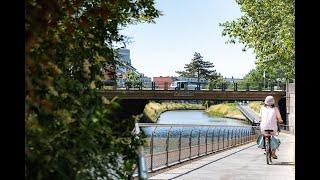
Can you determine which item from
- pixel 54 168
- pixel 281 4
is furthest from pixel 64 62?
pixel 281 4

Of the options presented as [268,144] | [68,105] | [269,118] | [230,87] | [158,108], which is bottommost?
[158,108]

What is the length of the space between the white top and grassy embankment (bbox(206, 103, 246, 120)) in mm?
63573

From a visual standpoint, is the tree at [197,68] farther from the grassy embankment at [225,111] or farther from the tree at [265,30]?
the tree at [265,30]

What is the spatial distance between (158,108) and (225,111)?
21.8 meters

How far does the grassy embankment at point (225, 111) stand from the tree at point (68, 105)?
70705 millimetres

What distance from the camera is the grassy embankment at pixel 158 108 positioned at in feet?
155

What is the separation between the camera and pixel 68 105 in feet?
8.43

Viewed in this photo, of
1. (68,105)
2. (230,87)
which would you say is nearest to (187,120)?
(230,87)

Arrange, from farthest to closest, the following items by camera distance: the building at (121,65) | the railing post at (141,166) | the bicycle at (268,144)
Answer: the bicycle at (268,144), the building at (121,65), the railing post at (141,166)

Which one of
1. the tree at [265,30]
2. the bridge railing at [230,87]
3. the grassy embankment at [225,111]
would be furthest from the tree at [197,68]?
the tree at [265,30]

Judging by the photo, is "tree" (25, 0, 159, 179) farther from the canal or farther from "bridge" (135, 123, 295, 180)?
the canal

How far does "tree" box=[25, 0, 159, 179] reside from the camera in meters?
2.14

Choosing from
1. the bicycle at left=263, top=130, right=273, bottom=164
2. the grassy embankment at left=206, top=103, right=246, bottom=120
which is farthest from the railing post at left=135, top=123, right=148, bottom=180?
the grassy embankment at left=206, top=103, right=246, bottom=120

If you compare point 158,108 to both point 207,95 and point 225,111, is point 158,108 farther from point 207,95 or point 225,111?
point 225,111
